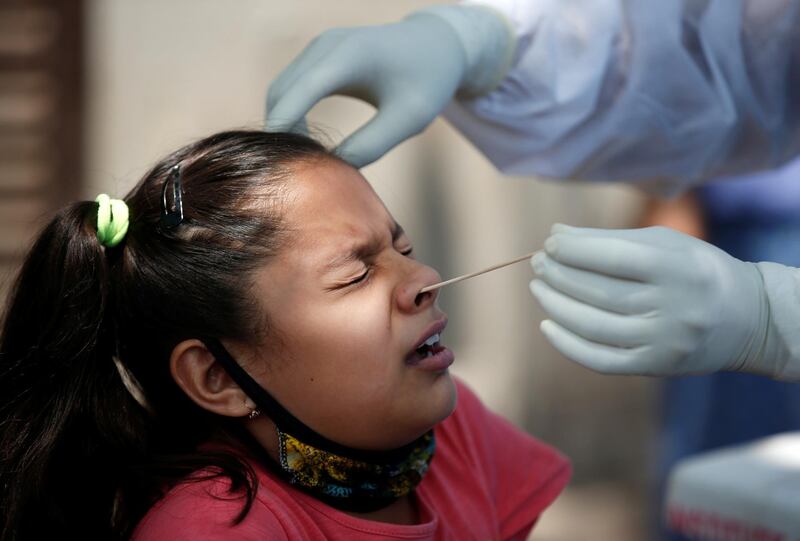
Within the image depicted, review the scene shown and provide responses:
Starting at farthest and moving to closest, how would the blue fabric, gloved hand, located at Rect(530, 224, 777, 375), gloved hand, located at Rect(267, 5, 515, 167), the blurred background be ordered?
the blurred background → the blue fabric → gloved hand, located at Rect(267, 5, 515, 167) → gloved hand, located at Rect(530, 224, 777, 375)

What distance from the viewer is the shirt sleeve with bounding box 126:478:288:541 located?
1026mm

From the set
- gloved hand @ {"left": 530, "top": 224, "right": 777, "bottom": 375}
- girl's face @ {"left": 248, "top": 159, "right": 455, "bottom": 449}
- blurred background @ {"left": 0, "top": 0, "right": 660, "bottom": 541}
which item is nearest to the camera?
gloved hand @ {"left": 530, "top": 224, "right": 777, "bottom": 375}

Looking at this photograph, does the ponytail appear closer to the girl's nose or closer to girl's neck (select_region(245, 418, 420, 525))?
girl's neck (select_region(245, 418, 420, 525))

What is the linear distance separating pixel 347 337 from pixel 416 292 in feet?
0.30

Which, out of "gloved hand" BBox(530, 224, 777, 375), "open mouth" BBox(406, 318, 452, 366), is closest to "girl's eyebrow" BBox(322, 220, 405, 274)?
"open mouth" BBox(406, 318, 452, 366)

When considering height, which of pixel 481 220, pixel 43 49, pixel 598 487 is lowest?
pixel 598 487

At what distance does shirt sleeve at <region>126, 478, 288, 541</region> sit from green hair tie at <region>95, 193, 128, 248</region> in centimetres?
30

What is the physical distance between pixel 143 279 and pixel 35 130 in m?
1.92

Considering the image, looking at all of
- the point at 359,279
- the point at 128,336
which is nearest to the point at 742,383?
the point at 359,279

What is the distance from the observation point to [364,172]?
2.98 meters

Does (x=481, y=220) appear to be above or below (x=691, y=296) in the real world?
below

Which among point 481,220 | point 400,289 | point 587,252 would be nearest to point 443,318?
point 400,289

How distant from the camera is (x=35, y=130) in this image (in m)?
2.90

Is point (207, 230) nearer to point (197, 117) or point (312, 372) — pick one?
point (312, 372)
